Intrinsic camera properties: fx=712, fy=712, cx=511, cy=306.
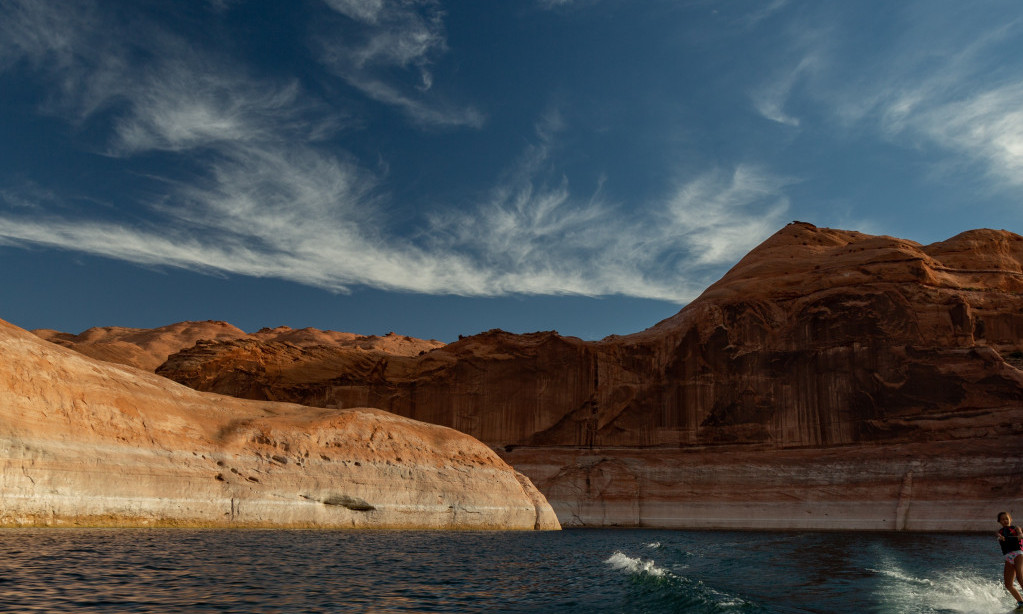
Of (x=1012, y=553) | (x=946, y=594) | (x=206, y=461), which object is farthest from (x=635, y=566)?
(x=206, y=461)

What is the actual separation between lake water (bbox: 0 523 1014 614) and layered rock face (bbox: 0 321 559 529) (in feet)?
5.55

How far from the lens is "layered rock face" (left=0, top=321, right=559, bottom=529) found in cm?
2538

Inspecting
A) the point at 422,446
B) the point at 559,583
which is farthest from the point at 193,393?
the point at 559,583

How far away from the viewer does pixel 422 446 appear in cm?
4194

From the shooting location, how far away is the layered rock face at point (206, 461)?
999 inches

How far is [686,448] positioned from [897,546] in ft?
101

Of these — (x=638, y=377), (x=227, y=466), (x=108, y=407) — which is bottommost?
(x=227, y=466)

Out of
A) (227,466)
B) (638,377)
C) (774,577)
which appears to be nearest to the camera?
(774,577)

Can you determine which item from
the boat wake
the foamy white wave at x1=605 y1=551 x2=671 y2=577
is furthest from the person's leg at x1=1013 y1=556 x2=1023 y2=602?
the foamy white wave at x1=605 y1=551 x2=671 y2=577

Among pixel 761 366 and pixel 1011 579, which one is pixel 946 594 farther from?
pixel 761 366

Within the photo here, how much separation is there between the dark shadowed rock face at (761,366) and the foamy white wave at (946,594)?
136 feet

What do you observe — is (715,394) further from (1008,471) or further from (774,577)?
(774,577)

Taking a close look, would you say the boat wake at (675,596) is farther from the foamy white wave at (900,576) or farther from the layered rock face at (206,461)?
the layered rock face at (206,461)

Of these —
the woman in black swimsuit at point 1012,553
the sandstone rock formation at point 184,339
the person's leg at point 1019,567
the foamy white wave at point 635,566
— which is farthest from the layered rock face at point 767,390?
the sandstone rock formation at point 184,339
